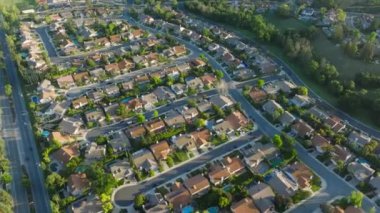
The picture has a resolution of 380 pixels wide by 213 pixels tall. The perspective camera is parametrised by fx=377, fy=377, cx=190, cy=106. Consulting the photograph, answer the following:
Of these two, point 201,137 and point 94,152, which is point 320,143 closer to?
point 201,137

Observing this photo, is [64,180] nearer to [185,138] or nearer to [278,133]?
[185,138]

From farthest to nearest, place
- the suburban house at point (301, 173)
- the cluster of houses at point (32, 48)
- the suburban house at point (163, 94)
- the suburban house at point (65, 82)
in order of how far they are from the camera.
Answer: the cluster of houses at point (32, 48), the suburban house at point (65, 82), the suburban house at point (163, 94), the suburban house at point (301, 173)

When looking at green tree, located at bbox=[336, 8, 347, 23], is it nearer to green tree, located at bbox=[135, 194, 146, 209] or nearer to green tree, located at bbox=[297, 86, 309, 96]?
green tree, located at bbox=[297, 86, 309, 96]

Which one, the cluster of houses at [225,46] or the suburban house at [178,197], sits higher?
the cluster of houses at [225,46]

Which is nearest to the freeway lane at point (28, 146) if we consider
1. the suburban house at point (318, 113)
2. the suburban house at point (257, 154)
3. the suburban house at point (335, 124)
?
the suburban house at point (257, 154)

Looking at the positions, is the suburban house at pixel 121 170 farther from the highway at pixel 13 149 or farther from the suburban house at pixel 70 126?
the highway at pixel 13 149

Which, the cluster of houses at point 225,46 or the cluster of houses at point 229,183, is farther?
the cluster of houses at point 225,46

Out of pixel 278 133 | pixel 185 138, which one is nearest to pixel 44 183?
pixel 185 138

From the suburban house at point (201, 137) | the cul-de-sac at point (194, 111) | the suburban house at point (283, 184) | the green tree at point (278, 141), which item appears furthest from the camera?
the suburban house at point (201, 137)
